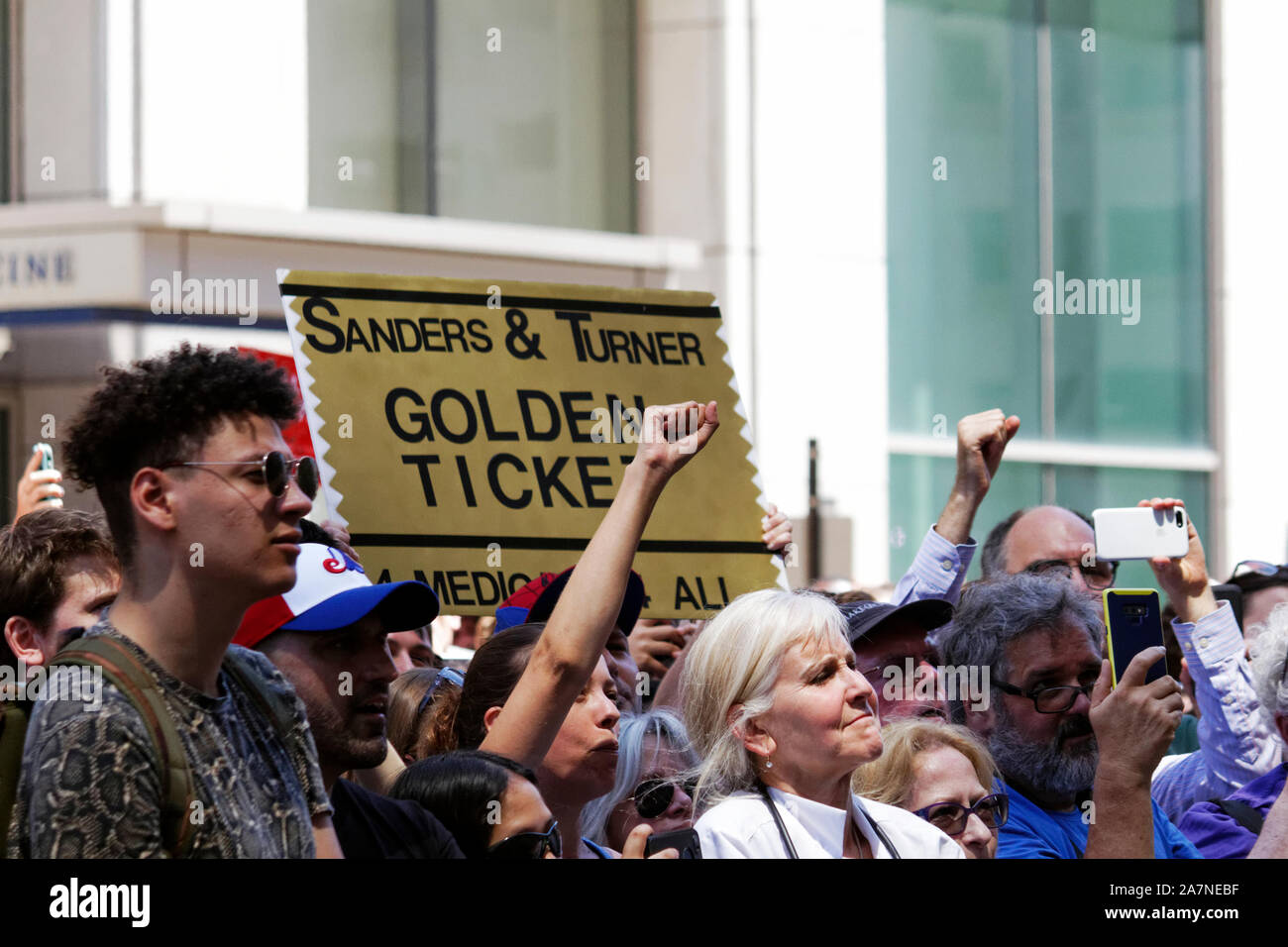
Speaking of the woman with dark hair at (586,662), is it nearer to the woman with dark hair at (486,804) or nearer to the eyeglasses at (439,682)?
the woman with dark hair at (486,804)

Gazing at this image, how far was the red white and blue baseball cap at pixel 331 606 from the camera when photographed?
325 centimetres

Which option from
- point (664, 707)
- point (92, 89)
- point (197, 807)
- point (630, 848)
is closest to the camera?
point (197, 807)

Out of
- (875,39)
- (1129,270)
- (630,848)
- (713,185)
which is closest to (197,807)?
(630,848)

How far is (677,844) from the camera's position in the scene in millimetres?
3035

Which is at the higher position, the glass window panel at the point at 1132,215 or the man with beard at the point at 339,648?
the glass window panel at the point at 1132,215

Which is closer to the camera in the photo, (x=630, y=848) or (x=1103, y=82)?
(x=630, y=848)

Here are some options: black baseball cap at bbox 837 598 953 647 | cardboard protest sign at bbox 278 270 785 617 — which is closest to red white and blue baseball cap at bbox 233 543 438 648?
cardboard protest sign at bbox 278 270 785 617

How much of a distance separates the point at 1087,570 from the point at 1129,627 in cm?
194

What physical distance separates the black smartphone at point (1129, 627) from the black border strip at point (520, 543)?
1455 mm

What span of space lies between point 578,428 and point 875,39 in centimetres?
926

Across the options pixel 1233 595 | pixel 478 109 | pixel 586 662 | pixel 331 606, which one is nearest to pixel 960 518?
pixel 1233 595

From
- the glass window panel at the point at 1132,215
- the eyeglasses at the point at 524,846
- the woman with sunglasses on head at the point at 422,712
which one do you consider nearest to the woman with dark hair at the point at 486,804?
the eyeglasses at the point at 524,846
